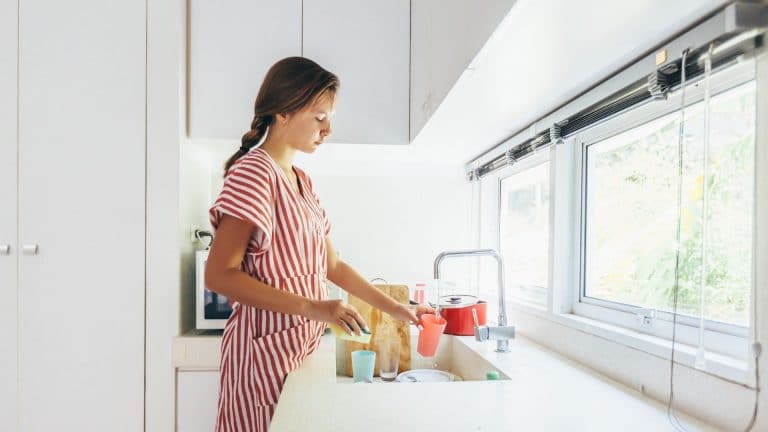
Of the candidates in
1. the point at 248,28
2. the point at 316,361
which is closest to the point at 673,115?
the point at 316,361

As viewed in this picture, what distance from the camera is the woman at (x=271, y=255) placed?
1027 mm

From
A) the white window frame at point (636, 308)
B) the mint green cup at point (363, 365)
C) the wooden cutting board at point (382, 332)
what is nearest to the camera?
the white window frame at point (636, 308)

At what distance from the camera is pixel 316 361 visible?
1187mm

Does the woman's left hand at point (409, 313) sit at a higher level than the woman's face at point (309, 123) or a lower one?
lower

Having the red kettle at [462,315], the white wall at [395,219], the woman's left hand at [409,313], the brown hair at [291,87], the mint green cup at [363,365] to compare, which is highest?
the brown hair at [291,87]

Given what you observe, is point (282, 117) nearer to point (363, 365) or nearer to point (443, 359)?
point (363, 365)

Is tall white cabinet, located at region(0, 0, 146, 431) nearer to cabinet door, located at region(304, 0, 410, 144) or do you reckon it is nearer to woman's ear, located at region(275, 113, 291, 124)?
cabinet door, located at region(304, 0, 410, 144)

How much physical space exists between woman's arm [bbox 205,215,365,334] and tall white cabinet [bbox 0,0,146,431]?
889 millimetres

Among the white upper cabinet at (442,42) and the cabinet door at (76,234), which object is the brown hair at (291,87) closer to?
the white upper cabinet at (442,42)

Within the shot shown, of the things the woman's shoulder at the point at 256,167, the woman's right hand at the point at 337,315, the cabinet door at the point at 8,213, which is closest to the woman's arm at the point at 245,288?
the woman's right hand at the point at 337,315

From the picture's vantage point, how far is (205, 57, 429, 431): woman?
1027 mm

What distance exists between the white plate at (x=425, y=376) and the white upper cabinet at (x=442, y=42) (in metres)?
0.77

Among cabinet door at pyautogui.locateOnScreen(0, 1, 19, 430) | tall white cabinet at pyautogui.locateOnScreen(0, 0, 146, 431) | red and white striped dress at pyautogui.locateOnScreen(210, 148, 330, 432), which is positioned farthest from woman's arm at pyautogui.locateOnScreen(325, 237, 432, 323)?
cabinet door at pyautogui.locateOnScreen(0, 1, 19, 430)

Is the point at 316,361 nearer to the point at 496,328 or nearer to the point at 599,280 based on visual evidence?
the point at 496,328
